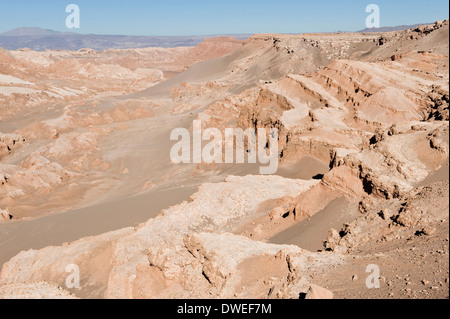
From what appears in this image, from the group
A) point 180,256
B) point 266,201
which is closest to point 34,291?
point 180,256

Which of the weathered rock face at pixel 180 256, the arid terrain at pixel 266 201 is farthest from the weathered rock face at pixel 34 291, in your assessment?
the weathered rock face at pixel 180 256

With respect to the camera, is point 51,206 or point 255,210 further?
point 51,206

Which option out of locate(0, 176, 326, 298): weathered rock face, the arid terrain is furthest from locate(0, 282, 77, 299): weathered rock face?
locate(0, 176, 326, 298): weathered rock face

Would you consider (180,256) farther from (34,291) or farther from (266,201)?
(266,201)

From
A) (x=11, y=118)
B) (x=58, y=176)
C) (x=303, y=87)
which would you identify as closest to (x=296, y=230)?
(x=303, y=87)

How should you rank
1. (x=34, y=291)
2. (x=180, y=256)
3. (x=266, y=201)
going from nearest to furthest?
(x=180, y=256), (x=34, y=291), (x=266, y=201)

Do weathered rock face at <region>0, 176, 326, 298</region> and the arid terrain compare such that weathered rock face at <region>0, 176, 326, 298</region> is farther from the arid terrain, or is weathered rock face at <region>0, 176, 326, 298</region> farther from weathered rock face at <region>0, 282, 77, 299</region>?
weathered rock face at <region>0, 282, 77, 299</region>

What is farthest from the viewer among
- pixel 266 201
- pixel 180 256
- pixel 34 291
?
pixel 266 201

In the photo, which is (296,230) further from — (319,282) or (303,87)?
(303,87)

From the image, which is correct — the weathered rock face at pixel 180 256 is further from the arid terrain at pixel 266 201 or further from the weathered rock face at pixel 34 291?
the weathered rock face at pixel 34 291
